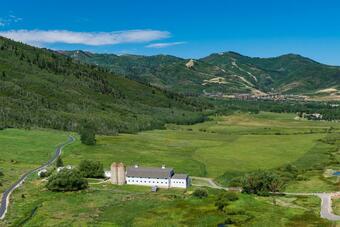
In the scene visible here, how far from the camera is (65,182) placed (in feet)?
485

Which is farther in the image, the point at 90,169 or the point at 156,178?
the point at 90,169

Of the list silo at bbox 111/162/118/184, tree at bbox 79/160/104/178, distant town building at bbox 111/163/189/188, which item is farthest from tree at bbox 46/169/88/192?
tree at bbox 79/160/104/178

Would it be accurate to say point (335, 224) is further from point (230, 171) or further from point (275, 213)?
point (230, 171)

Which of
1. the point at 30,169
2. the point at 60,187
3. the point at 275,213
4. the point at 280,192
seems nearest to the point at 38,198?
the point at 60,187

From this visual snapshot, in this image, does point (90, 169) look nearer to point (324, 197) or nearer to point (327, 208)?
point (324, 197)

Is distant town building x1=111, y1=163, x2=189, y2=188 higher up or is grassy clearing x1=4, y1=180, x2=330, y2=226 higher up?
distant town building x1=111, y1=163, x2=189, y2=188

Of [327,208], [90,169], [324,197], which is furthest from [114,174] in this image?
[327,208]

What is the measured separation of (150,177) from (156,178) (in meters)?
2.18

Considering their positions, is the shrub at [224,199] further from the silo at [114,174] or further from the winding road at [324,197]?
the silo at [114,174]

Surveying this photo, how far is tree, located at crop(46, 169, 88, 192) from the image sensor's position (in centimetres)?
14788

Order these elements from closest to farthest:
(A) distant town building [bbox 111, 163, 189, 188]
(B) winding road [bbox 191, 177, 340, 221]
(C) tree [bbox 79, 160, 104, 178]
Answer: (B) winding road [bbox 191, 177, 340, 221] → (A) distant town building [bbox 111, 163, 189, 188] → (C) tree [bbox 79, 160, 104, 178]

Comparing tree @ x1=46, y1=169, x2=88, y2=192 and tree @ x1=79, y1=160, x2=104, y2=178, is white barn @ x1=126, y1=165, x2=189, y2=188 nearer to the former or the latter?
tree @ x1=79, y1=160, x2=104, y2=178

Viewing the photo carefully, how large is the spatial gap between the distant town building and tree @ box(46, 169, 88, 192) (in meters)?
15.7

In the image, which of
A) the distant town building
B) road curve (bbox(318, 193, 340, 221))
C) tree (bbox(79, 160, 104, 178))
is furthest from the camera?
tree (bbox(79, 160, 104, 178))
